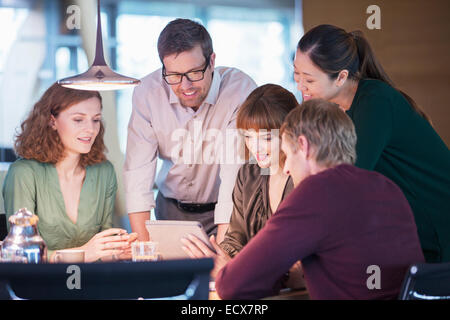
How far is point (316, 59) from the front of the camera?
2018 millimetres

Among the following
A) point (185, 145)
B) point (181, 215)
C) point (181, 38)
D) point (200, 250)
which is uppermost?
point (181, 38)

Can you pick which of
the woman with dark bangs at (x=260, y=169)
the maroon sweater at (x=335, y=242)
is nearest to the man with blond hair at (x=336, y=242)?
the maroon sweater at (x=335, y=242)

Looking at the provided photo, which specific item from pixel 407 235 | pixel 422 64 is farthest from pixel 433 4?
pixel 407 235

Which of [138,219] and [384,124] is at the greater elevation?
[384,124]

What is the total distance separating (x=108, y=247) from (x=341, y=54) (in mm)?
1052

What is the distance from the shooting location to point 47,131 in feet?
8.30

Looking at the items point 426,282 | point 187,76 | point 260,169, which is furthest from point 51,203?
point 426,282

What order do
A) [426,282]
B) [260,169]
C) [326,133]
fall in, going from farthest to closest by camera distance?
[260,169] < [326,133] < [426,282]

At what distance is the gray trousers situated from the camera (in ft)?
9.36

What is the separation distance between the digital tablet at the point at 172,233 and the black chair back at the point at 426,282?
0.77 meters

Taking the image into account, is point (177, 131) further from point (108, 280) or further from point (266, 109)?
point (108, 280)

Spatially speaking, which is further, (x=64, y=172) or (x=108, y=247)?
(x=64, y=172)

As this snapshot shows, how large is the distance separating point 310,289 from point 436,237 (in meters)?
0.67

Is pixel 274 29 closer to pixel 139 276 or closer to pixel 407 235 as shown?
pixel 407 235
